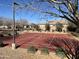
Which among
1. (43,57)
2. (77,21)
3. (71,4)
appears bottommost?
(43,57)

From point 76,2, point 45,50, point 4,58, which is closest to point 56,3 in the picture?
point 76,2

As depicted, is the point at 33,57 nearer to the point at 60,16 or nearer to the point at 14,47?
the point at 14,47

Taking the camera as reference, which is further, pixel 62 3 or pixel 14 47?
pixel 14 47

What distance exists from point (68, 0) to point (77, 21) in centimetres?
88

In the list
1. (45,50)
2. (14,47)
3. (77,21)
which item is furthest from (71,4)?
(14,47)

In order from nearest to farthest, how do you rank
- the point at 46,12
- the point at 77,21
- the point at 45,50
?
the point at 77,21 < the point at 46,12 < the point at 45,50

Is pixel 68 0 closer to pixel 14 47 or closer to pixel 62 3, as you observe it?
pixel 62 3

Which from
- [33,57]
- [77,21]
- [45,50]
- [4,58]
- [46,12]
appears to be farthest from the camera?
[45,50]

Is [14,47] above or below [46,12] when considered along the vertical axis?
below

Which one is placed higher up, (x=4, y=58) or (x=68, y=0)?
(x=68, y=0)

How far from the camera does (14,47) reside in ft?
84.1

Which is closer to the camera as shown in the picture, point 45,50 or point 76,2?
point 76,2

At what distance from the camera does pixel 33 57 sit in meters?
19.4

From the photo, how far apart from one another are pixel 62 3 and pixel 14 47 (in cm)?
1871
